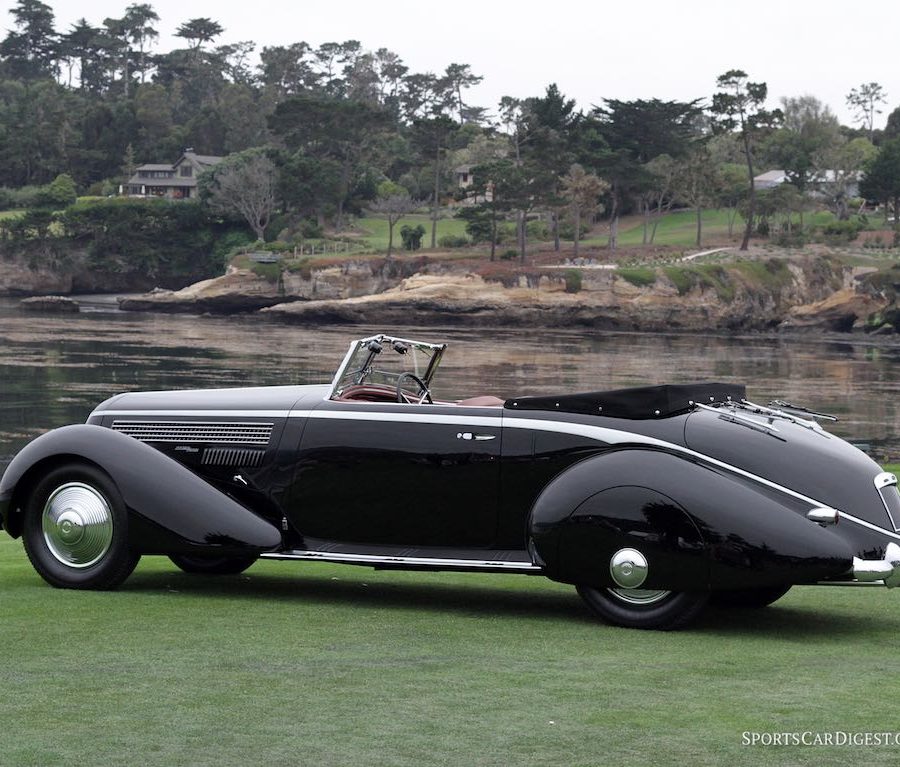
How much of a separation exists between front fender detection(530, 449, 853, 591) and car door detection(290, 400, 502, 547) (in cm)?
52

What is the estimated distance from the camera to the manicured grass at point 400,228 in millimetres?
112000

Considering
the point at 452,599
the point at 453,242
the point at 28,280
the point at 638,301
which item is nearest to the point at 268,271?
the point at 453,242

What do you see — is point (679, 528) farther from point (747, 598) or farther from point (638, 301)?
point (638, 301)

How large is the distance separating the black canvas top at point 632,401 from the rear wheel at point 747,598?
1.14 m

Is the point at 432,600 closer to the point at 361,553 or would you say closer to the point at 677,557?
the point at 361,553

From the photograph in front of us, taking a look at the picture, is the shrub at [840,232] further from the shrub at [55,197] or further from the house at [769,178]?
the shrub at [55,197]

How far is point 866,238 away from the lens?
102 metres

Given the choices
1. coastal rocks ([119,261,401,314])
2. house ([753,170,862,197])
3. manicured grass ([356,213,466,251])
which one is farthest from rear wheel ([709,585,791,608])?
house ([753,170,862,197])

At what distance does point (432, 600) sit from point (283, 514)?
104 centimetres

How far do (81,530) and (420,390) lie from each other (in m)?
2.42

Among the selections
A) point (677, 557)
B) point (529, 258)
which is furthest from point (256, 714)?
point (529, 258)

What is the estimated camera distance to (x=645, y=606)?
24.3ft

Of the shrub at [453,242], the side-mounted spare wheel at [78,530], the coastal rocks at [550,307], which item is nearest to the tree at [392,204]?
the shrub at [453,242]

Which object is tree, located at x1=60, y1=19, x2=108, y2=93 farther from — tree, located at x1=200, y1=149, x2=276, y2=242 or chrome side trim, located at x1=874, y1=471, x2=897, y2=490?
chrome side trim, located at x1=874, y1=471, x2=897, y2=490
